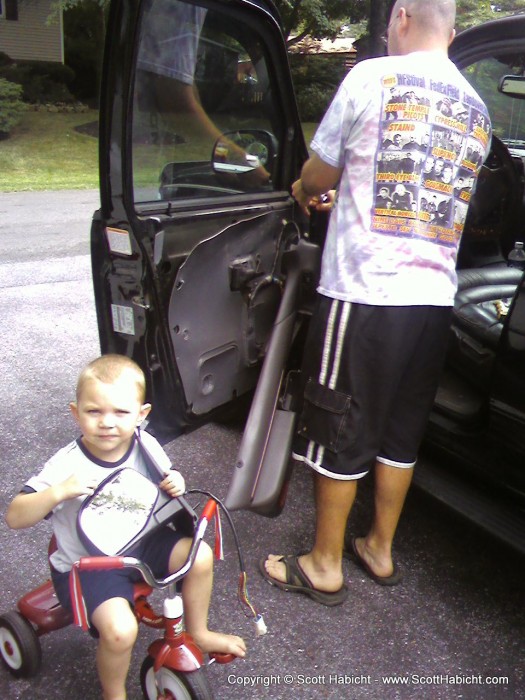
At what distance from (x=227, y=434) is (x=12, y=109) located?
14720mm

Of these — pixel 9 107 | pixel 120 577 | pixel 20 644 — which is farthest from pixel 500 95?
pixel 9 107

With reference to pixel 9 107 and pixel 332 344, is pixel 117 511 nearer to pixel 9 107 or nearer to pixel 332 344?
pixel 332 344

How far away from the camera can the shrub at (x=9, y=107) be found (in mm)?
15828

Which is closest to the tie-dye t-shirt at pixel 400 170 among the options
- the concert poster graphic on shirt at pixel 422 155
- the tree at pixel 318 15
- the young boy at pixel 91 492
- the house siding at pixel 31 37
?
the concert poster graphic on shirt at pixel 422 155

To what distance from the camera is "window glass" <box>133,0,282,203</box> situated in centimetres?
240

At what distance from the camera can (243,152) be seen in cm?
304

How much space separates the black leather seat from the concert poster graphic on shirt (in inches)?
28.8

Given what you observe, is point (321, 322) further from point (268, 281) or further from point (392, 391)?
point (268, 281)

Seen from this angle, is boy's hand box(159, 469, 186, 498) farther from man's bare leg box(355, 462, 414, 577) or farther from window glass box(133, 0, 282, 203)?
window glass box(133, 0, 282, 203)

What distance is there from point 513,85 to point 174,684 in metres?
2.54

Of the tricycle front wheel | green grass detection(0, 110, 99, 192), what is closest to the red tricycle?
the tricycle front wheel

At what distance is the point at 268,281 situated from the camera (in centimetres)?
293

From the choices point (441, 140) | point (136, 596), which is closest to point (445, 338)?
point (441, 140)

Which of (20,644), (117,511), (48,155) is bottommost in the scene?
(48,155)
